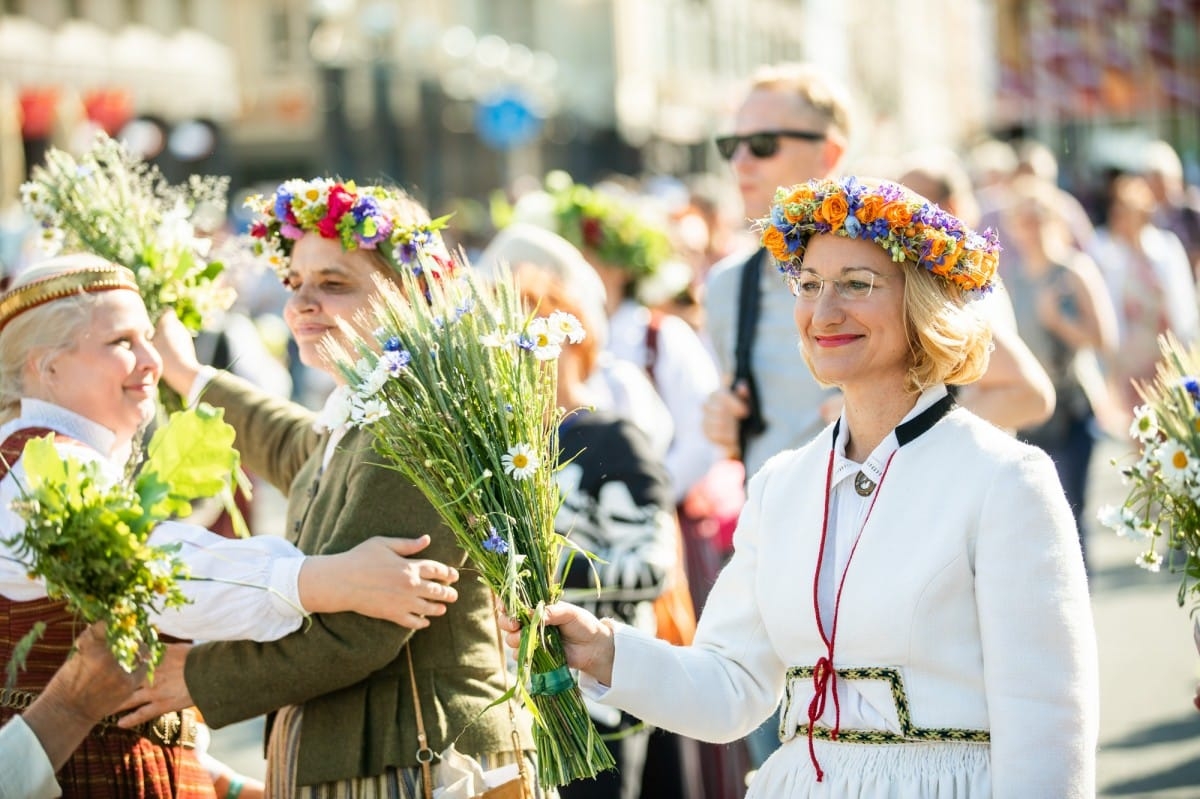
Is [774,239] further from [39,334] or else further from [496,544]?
[39,334]

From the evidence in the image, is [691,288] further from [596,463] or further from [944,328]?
[944,328]

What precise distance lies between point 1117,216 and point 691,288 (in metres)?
4.92

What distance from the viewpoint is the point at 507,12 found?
5203 cm

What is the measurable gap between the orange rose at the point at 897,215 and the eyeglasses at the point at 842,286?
0.11 metres

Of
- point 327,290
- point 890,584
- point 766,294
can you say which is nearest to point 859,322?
point 890,584

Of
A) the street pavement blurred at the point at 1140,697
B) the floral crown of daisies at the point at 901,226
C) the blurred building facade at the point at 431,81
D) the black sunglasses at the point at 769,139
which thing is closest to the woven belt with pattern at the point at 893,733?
→ the floral crown of daisies at the point at 901,226

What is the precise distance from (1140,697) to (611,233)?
329cm

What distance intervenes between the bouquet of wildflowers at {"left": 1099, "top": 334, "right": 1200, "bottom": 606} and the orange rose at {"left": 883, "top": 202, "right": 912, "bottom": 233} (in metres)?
0.65

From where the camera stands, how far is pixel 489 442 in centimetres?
331

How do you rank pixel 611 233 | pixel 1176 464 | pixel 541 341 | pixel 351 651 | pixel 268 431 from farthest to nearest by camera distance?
pixel 611 233 < pixel 268 431 < pixel 351 651 < pixel 541 341 < pixel 1176 464

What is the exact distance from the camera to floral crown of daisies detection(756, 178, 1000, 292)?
314 centimetres

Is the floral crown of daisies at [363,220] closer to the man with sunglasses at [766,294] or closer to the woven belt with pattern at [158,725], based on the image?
the woven belt with pattern at [158,725]

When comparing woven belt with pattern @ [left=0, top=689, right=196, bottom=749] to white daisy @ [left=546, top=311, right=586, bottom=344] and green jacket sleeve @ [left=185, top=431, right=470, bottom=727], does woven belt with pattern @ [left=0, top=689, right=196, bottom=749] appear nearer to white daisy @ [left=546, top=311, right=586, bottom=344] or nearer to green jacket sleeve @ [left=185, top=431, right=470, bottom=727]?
green jacket sleeve @ [left=185, top=431, right=470, bottom=727]

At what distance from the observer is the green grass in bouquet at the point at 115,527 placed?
3057 mm
